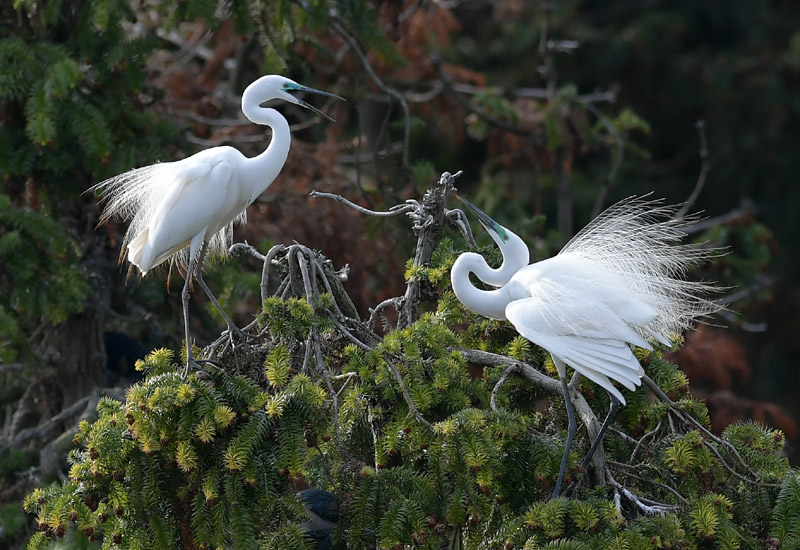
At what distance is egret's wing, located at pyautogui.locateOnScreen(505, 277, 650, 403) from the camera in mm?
2996

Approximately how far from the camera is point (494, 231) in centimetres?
341

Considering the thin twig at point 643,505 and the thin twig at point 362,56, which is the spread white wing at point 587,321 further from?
the thin twig at point 362,56

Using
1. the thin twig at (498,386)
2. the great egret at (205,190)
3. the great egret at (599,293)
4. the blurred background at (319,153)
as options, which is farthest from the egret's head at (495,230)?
the blurred background at (319,153)

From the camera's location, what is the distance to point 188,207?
3.49 m

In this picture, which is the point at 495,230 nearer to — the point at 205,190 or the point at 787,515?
the point at 205,190

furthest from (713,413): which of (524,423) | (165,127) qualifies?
(524,423)

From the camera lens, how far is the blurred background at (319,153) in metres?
4.73

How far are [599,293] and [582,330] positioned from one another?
0.16m

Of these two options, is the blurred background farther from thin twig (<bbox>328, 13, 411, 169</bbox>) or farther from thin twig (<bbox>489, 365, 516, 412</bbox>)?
thin twig (<bbox>489, 365, 516, 412</bbox>)

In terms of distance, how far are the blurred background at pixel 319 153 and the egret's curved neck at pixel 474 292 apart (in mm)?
899

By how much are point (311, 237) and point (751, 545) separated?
12.1ft

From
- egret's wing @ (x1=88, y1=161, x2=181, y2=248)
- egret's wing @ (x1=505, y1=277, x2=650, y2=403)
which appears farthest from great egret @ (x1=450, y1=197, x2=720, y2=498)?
egret's wing @ (x1=88, y1=161, x2=181, y2=248)

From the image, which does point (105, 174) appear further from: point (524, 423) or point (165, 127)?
point (524, 423)

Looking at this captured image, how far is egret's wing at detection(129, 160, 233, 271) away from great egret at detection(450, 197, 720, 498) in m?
0.86
